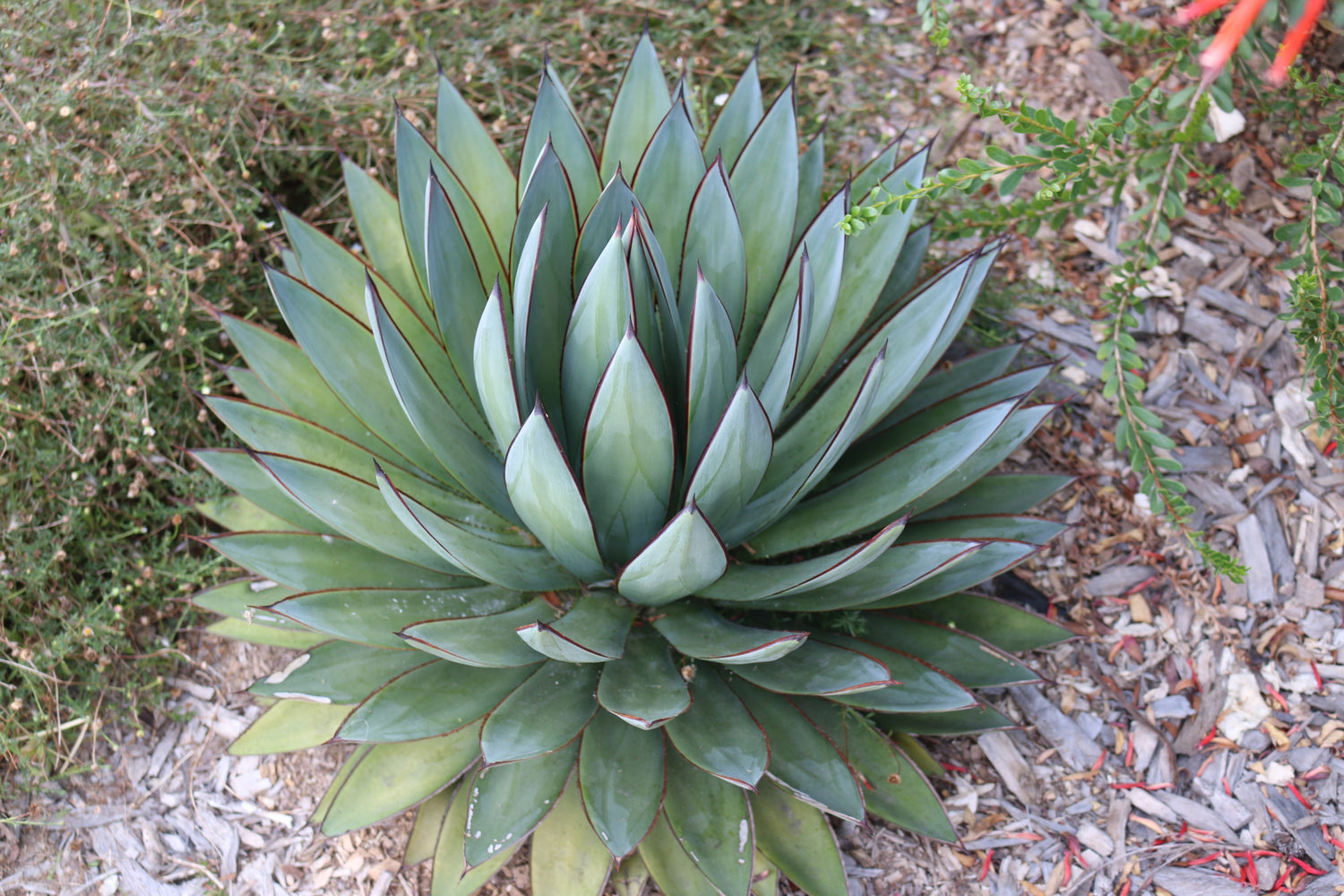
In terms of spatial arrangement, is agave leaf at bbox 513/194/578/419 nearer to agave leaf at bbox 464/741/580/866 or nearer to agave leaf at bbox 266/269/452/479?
agave leaf at bbox 266/269/452/479

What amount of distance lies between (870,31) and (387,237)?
1.88 m

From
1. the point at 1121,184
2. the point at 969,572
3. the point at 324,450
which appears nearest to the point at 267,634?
the point at 324,450

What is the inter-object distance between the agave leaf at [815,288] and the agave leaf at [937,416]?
23 cm

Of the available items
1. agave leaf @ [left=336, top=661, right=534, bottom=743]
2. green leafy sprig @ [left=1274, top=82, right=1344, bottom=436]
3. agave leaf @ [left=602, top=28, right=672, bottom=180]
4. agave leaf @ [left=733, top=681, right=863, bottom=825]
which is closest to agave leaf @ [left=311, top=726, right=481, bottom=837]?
agave leaf @ [left=336, top=661, right=534, bottom=743]

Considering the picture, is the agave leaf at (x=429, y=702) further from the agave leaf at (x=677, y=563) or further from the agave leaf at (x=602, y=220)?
the agave leaf at (x=602, y=220)

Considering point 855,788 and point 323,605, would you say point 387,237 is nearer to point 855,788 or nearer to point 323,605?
point 323,605

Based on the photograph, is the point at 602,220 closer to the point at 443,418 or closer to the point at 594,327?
the point at 594,327

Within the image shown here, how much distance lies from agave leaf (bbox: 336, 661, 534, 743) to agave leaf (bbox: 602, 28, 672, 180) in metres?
1.12

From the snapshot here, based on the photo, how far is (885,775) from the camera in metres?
1.86

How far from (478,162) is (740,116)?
1.90 feet

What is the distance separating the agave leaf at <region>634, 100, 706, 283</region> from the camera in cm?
185

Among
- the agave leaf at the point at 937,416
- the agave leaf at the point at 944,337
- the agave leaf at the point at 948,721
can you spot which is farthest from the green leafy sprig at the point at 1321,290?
the agave leaf at the point at 948,721

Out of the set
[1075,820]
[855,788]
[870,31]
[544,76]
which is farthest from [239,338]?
[870,31]

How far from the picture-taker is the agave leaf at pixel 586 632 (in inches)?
57.6
